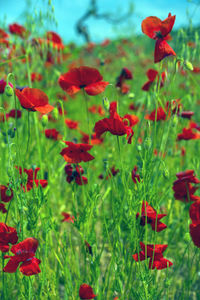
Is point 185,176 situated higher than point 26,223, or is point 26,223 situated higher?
point 185,176

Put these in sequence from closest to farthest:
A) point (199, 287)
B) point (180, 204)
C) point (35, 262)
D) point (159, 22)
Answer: point (35, 262) → point (159, 22) → point (199, 287) → point (180, 204)

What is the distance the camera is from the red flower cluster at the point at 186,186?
1026mm

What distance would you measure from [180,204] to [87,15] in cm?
994

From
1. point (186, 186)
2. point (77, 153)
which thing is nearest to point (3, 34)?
point (77, 153)

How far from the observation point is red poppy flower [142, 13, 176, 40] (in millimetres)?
916

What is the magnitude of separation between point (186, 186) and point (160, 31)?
1.69 ft

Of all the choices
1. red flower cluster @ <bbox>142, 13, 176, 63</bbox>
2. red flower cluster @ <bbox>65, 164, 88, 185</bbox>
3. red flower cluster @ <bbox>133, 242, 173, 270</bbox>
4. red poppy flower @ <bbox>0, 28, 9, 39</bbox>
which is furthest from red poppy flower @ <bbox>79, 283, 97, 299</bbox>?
red poppy flower @ <bbox>0, 28, 9, 39</bbox>

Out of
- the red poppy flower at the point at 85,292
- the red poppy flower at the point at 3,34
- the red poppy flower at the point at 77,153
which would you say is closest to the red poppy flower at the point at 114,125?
the red poppy flower at the point at 77,153

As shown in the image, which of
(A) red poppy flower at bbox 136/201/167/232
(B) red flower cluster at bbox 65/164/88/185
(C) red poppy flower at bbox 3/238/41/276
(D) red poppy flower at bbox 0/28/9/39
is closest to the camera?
(C) red poppy flower at bbox 3/238/41/276

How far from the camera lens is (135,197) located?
1.03 meters

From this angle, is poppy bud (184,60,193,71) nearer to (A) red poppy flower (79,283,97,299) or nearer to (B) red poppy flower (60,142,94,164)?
(B) red poppy flower (60,142,94,164)

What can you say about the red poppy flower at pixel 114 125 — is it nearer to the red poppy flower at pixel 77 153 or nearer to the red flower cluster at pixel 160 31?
the red poppy flower at pixel 77 153

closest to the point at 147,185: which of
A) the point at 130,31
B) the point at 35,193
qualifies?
the point at 35,193

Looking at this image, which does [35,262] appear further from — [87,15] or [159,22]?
[87,15]
